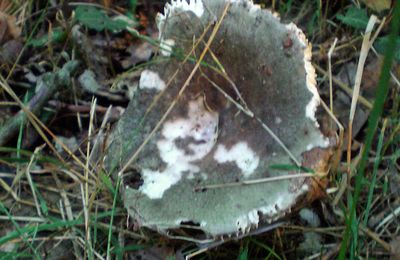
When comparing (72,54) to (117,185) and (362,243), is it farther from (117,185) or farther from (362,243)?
(362,243)

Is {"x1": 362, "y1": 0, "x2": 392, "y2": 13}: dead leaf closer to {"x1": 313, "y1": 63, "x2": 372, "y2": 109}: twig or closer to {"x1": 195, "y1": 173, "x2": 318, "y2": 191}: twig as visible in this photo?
{"x1": 313, "y1": 63, "x2": 372, "y2": 109}: twig

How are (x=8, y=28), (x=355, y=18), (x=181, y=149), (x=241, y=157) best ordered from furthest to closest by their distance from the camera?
1. (x=8, y=28)
2. (x=355, y=18)
3. (x=181, y=149)
4. (x=241, y=157)

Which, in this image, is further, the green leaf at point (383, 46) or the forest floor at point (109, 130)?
the green leaf at point (383, 46)

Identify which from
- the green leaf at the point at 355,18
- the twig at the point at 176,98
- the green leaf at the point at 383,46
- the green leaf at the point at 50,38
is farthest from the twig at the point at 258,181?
the green leaf at the point at 50,38

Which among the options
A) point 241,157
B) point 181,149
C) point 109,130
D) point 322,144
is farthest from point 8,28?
point 322,144

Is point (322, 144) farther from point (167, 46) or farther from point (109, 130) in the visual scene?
point (109, 130)

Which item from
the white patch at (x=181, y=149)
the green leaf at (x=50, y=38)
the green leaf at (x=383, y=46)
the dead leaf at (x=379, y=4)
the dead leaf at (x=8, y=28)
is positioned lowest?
the dead leaf at (x=8, y=28)

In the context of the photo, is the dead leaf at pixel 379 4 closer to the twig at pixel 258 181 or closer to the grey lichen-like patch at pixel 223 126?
the grey lichen-like patch at pixel 223 126
